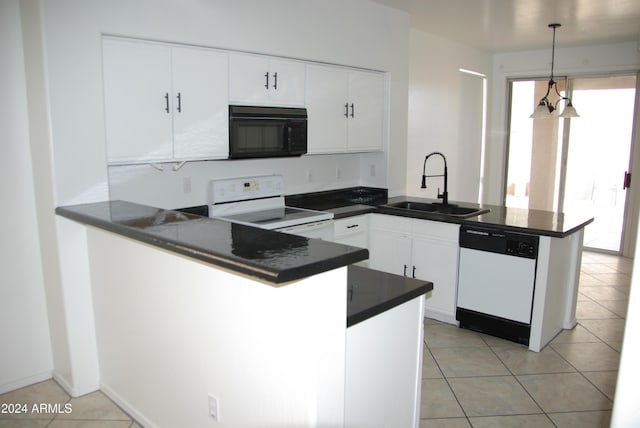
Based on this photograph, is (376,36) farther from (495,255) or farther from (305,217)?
(495,255)

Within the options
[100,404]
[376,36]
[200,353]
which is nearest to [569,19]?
[376,36]

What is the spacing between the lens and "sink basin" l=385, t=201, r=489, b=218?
4.11 m

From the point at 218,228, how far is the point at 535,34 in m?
5.19

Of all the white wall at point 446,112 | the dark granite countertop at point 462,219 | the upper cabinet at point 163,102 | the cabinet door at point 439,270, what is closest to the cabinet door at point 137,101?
the upper cabinet at point 163,102

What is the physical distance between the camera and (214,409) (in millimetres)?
2070

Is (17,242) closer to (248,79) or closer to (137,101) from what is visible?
(137,101)

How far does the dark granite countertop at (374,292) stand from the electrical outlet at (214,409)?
719 mm

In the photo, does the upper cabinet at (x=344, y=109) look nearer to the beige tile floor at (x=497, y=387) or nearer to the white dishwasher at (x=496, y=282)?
the white dishwasher at (x=496, y=282)

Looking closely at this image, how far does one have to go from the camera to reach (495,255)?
3.68 m

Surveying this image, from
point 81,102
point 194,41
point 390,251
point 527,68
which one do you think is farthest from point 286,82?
point 527,68

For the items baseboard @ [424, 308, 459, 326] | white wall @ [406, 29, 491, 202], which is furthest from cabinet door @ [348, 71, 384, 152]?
baseboard @ [424, 308, 459, 326]

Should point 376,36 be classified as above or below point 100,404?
above

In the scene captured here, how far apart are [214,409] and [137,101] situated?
1849mm

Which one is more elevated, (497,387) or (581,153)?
(581,153)
